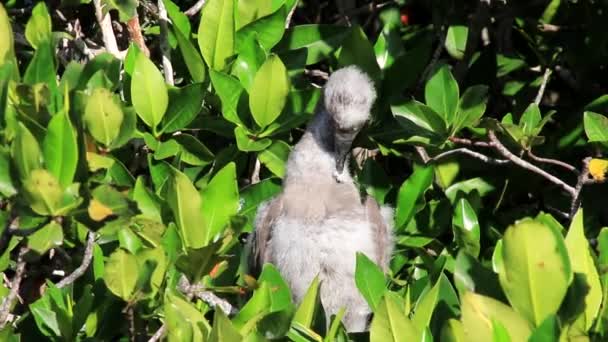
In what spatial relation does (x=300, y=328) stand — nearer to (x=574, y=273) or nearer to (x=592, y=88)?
(x=574, y=273)

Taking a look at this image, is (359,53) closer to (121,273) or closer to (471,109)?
(471,109)

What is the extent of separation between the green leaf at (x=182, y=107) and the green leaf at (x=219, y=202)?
437 mm

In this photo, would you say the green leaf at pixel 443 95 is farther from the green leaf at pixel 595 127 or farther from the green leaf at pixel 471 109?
the green leaf at pixel 595 127

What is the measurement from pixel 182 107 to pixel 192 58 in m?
0.24

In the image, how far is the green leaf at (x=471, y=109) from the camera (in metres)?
3.83

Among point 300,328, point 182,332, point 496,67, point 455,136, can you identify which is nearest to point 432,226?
point 455,136

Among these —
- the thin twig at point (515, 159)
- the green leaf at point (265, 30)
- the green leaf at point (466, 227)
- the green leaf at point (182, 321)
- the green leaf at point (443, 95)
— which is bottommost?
the green leaf at point (466, 227)

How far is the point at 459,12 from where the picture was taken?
15.6ft

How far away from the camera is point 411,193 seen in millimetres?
3885

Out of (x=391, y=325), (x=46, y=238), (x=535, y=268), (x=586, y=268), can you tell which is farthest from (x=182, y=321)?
(x=586, y=268)

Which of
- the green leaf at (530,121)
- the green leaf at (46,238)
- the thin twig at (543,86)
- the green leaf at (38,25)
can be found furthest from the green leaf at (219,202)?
the thin twig at (543,86)

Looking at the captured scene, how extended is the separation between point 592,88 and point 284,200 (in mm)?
1491

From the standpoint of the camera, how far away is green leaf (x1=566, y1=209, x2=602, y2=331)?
2641 mm

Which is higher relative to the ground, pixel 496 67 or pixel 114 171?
pixel 114 171
